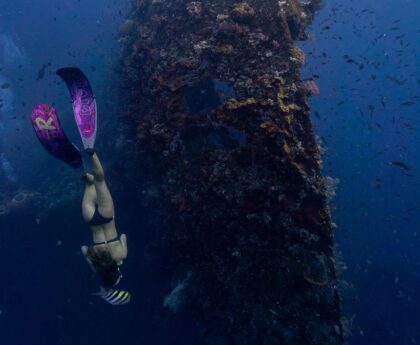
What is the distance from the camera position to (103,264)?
512cm

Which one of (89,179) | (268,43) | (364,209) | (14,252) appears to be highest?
(268,43)

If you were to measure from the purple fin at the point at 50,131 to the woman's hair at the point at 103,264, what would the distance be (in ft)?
6.11

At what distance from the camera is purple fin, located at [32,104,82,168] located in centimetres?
560

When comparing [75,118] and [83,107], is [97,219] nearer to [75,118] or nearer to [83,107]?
[75,118]

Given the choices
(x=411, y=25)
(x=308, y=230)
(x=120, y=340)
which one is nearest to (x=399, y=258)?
(x=120, y=340)

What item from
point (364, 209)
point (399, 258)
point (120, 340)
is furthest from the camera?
point (364, 209)

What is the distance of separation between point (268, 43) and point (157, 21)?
3.84m

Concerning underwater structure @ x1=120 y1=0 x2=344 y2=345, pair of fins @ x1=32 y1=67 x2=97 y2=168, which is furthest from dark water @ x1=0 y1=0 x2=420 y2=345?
pair of fins @ x1=32 y1=67 x2=97 y2=168

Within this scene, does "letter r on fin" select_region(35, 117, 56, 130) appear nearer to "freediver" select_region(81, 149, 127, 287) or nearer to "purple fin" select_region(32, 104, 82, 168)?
"purple fin" select_region(32, 104, 82, 168)

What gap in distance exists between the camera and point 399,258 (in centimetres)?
2267

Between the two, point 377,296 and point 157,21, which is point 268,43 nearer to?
point 157,21

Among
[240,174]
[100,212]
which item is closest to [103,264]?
[100,212]

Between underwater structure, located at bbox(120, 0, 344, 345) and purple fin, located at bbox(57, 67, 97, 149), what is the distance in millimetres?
1911

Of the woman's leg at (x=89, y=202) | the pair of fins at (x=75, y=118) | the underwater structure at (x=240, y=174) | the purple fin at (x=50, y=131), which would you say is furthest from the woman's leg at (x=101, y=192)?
the underwater structure at (x=240, y=174)
